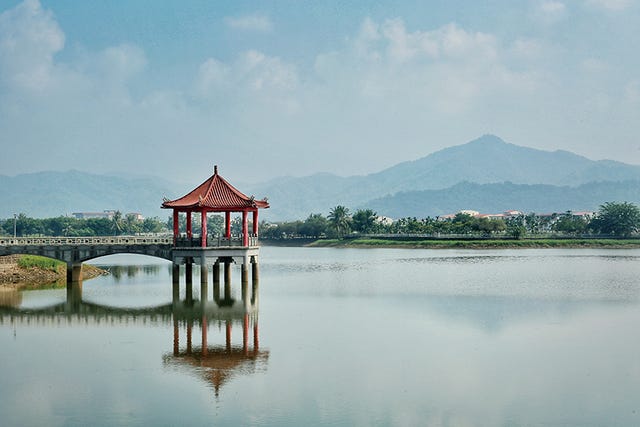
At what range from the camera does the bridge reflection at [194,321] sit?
2383cm

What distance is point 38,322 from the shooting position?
108 ft

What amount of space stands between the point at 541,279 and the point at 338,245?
9072 cm

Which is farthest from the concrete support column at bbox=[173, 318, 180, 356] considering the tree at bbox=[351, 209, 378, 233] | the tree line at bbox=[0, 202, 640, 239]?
the tree at bbox=[351, 209, 378, 233]

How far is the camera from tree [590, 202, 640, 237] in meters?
130

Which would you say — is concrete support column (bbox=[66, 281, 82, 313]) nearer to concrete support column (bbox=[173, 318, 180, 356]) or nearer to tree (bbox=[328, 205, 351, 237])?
concrete support column (bbox=[173, 318, 180, 356])

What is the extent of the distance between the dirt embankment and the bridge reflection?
4.43 meters

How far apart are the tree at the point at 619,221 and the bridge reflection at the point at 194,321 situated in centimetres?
10033

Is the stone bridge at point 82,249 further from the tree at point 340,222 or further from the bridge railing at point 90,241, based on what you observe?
the tree at point 340,222

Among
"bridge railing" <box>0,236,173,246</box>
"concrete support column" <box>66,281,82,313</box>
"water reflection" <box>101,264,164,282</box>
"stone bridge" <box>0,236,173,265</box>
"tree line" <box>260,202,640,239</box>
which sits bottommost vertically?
"concrete support column" <box>66,281,82,313</box>

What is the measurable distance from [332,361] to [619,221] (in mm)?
119304

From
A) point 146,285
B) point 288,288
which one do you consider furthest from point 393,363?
point 146,285

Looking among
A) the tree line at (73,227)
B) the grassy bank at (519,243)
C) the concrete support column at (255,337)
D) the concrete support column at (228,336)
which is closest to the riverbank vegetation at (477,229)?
the grassy bank at (519,243)

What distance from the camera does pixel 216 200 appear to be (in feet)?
149

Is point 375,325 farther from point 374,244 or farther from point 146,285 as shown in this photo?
point 374,244
